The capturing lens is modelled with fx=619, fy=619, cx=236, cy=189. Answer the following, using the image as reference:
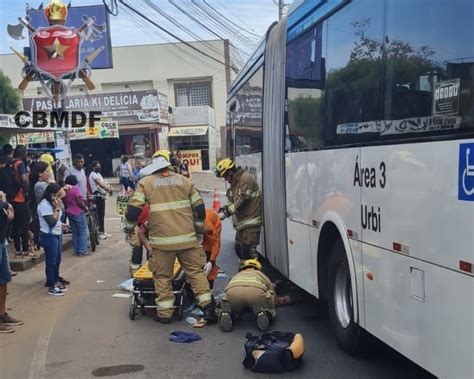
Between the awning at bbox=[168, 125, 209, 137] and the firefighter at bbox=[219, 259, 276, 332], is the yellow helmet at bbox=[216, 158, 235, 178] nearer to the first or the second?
the firefighter at bbox=[219, 259, 276, 332]

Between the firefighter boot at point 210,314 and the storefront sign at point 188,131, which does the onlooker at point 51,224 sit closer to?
the firefighter boot at point 210,314

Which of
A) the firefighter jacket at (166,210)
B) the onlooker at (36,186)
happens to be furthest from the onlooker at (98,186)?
the firefighter jacket at (166,210)

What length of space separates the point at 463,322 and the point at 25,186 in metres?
8.62

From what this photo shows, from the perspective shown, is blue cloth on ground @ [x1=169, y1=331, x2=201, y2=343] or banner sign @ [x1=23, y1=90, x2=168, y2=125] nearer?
blue cloth on ground @ [x1=169, y1=331, x2=201, y2=343]

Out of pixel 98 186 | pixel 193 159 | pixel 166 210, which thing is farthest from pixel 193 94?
pixel 166 210

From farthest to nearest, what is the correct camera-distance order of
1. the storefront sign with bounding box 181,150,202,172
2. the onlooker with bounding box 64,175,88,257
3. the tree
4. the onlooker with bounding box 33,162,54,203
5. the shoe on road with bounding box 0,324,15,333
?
the storefront sign with bounding box 181,150,202,172
the tree
the onlooker with bounding box 64,175,88,257
the onlooker with bounding box 33,162,54,203
the shoe on road with bounding box 0,324,15,333

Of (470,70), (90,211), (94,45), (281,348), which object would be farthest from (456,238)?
(94,45)

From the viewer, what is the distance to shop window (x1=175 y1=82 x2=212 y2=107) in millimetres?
53281

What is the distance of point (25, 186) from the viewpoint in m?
10.5

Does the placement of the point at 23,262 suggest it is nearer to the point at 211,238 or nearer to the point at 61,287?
the point at 61,287

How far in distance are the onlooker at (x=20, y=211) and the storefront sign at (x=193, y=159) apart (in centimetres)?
2982

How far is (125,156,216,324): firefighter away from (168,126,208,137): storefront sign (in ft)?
116

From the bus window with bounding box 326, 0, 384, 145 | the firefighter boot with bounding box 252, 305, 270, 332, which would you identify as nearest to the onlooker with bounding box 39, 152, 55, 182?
the firefighter boot with bounding box 252, 305, 270, 332

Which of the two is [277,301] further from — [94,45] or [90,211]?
[94,45]
